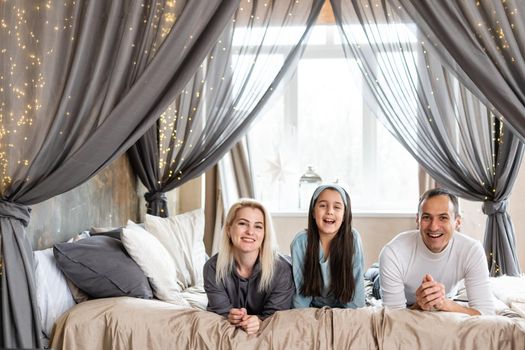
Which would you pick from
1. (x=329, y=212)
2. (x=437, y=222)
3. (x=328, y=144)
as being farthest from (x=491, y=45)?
(x=328, y=144)

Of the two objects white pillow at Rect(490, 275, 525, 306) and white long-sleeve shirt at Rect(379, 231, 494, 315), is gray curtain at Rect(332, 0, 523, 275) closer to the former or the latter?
white pillow at Rect(490, 275, 525, 306)

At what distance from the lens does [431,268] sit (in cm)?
320

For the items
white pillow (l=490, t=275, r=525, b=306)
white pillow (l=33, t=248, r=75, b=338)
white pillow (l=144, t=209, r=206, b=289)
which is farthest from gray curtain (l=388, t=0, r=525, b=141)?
white pillow (l=144, t=209, r=206, b=289)

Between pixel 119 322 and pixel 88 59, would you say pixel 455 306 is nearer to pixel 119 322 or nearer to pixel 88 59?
pixel 119 322

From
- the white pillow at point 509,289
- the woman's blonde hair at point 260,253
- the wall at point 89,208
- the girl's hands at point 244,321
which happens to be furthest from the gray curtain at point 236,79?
the white pillow at point 509,289

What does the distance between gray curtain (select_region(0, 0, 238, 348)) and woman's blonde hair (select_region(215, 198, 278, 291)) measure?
0.64m

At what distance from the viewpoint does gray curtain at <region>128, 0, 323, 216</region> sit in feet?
12.4

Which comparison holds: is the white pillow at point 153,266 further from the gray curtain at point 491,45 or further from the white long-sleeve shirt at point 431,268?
the gray curtain at point 491,45

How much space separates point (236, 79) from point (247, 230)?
111 centimetres

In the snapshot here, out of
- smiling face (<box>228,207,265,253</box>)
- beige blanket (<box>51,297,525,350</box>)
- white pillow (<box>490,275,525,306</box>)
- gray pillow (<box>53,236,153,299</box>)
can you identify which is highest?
smiling face (<box>228,207,265,253</box>)

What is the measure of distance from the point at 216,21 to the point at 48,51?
25.6 inches

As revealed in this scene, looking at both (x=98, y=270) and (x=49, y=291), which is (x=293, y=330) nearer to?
(x=98, y=270)

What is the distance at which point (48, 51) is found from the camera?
110 inches

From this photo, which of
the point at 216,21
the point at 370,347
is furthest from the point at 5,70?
the point at 370,347
